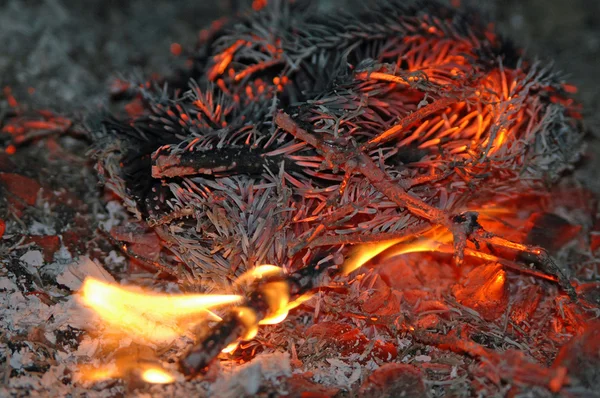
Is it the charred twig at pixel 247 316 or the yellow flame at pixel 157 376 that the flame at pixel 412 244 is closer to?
the charred twig at pixel 247 316

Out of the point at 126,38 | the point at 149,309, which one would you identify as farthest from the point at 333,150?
the point at 126,38

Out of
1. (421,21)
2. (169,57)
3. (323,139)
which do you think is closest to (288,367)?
(323,139)

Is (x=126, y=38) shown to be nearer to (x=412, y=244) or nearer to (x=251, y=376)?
(x=412, y=244)

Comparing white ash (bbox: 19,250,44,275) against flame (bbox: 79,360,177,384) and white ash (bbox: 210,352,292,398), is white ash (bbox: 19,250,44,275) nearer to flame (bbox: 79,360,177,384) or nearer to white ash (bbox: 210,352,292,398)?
flame (bbox: 79,360,177,384)

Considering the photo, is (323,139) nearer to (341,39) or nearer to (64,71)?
(341,39)

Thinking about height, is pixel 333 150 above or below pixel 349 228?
above

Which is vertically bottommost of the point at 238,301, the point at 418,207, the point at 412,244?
the point at 238,301
